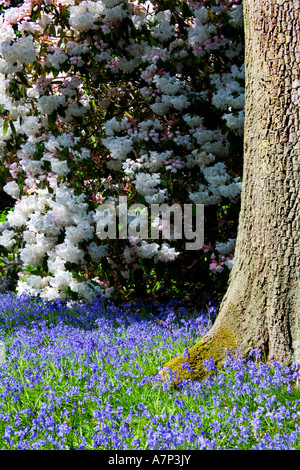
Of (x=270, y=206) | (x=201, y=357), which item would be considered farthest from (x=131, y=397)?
(x=270, y=206)

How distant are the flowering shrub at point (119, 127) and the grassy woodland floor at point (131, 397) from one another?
96 centimetres

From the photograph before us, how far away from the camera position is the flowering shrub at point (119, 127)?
5031 millimetres

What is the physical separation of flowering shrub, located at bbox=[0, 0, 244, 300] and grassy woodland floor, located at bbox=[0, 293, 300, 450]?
96cm

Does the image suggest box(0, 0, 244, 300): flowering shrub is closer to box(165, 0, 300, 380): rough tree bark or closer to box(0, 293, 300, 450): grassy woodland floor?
box(0, 293, 300, 450): grassy woodland floor

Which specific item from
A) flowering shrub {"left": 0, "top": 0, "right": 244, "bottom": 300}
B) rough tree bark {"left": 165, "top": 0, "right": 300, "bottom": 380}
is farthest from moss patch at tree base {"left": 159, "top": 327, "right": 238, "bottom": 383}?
flowering shrub {"left": 0, "top": 0, "right": 244, "bottom": 300}

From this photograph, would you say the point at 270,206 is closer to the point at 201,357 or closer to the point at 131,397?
the point at 201,357

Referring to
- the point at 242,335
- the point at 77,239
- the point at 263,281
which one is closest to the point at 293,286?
the point at 263,281

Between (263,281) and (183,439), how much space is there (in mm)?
1259

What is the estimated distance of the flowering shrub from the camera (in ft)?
16.5

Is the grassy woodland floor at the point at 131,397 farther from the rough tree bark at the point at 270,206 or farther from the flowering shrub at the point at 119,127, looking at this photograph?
the flowering shrub at the point at 119,127

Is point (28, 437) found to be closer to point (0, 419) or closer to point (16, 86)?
point (0, 419)

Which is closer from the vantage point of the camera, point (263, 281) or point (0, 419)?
point (0, 419)
